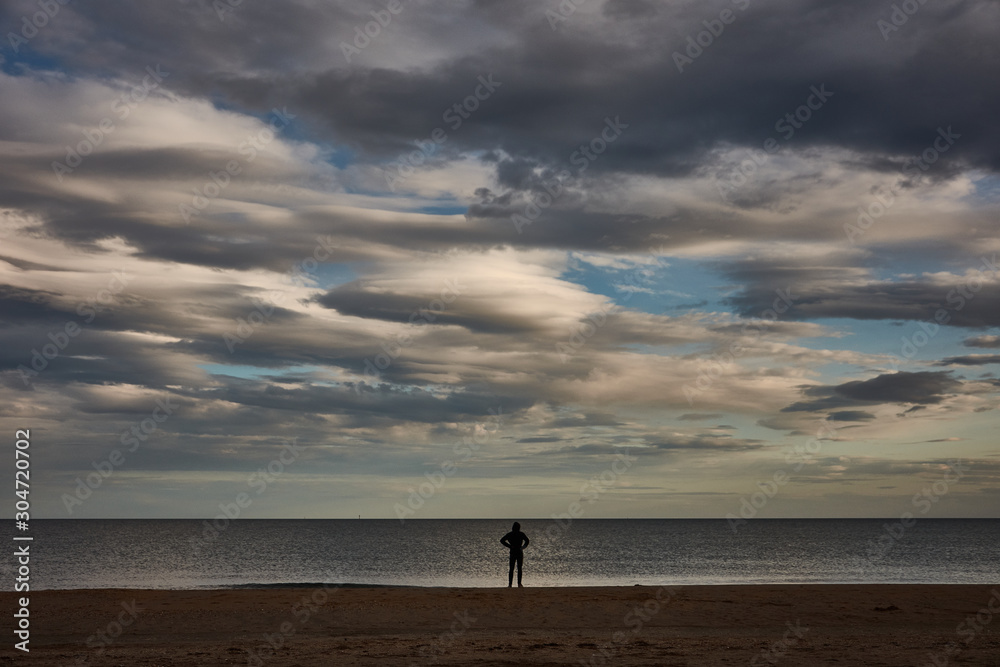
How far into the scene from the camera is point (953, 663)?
524 inches

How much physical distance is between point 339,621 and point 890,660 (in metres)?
12.4

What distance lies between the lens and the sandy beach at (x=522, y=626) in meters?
14.0

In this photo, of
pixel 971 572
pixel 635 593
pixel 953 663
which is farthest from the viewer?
pixel 971 572

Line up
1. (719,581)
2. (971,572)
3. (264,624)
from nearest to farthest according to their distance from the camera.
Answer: (264,624), (719,581), (971,572)

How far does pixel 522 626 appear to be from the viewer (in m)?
18.5

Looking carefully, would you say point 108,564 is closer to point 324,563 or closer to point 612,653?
point 324,563

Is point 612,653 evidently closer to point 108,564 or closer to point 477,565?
point 477,565

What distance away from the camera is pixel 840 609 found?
815 inches

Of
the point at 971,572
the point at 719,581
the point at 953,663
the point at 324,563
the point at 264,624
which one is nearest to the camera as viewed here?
the point at 953,663

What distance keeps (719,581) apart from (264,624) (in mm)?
36658

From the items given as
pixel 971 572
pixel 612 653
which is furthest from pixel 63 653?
pixel 971 572

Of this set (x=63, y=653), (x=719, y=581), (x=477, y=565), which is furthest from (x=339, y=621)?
(x=477, y=565)

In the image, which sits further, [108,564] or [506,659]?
[108,564]

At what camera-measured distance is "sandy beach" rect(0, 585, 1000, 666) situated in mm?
13953
